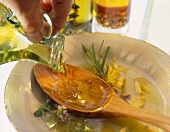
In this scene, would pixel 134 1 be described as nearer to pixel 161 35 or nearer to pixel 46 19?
pixel 161 35

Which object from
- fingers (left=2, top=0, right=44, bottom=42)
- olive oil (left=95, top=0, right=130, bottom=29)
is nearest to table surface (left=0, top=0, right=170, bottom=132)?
olive oil (left=95, top=0, right=130, bottom=29)

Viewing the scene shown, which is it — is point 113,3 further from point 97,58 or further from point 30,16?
point 30,16

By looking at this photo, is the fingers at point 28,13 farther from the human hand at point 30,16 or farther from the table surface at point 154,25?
the table surface at point 154,25

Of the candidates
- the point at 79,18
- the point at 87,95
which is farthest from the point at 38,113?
the point at 79,18

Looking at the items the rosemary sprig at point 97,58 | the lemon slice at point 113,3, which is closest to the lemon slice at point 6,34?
the rosemary sprig at point 97,58

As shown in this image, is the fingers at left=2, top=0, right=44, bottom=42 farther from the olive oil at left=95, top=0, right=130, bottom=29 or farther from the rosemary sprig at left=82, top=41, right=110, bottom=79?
the olive oil at left=95, top=0, right=130, bottom=29

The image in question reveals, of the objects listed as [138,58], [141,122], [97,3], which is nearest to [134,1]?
[97,3]
